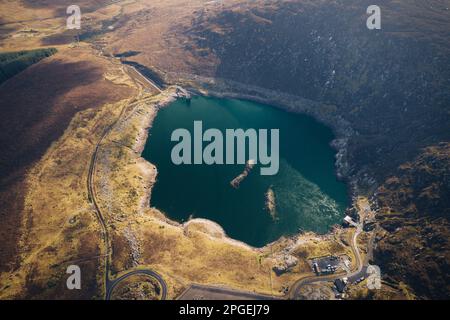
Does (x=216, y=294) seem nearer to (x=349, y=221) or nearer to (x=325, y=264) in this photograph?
(x=325, y=264)

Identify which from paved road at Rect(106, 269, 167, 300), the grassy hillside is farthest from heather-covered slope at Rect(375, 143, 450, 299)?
the grassy hillside

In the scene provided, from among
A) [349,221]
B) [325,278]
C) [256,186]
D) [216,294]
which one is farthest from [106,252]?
[349,221]

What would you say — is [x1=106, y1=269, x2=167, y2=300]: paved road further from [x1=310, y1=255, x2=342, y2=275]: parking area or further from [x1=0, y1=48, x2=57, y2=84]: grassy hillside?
[x1=0, y1=48, x2=57, y2=84]: grassy hillside

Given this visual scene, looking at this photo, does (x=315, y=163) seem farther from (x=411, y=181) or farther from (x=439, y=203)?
(x=439, y=203)

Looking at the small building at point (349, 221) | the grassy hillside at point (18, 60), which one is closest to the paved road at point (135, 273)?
the small building at point (349, 221)

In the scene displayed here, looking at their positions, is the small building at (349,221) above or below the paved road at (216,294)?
above

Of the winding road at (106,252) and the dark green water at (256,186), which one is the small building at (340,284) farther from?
the winding road at (106,252)

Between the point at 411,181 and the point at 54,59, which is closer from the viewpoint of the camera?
the point at 411,181

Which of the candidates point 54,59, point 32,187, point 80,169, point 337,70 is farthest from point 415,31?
point 54,59
